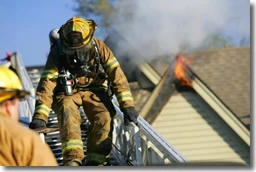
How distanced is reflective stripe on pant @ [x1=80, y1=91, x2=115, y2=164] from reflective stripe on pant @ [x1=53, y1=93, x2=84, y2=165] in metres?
0.08

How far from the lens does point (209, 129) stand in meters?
7.95

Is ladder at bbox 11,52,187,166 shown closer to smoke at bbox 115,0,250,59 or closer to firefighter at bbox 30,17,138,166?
firefighter at bbox 30,17,138,166

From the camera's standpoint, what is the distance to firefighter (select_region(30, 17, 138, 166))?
4.89 m

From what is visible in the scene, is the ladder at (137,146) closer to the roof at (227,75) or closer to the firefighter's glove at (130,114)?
the firefighter's glove at (130,114)

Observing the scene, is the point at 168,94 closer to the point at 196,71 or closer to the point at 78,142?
the point at 196,71

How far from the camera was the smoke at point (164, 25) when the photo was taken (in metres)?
8.05

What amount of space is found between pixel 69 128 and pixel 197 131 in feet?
11.9

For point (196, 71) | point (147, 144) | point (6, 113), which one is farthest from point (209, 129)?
point (6, 113)

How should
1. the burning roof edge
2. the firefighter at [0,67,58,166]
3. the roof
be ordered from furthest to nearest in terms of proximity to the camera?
the burning roof edge, the roof, the firefighter at [0,67,58,166]

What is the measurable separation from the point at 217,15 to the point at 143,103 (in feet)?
6.42

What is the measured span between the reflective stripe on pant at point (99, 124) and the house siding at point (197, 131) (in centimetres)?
217

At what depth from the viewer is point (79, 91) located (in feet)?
16.7

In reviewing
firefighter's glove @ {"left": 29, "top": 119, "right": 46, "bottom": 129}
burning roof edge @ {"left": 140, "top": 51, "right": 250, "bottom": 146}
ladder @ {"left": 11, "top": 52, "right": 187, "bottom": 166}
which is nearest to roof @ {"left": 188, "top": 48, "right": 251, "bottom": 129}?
burning roof edge @ {"left": 140, "top": 51, "right": 250, "bottom": 146}

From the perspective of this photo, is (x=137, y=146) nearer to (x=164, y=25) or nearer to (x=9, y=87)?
(x=9, y=87)
